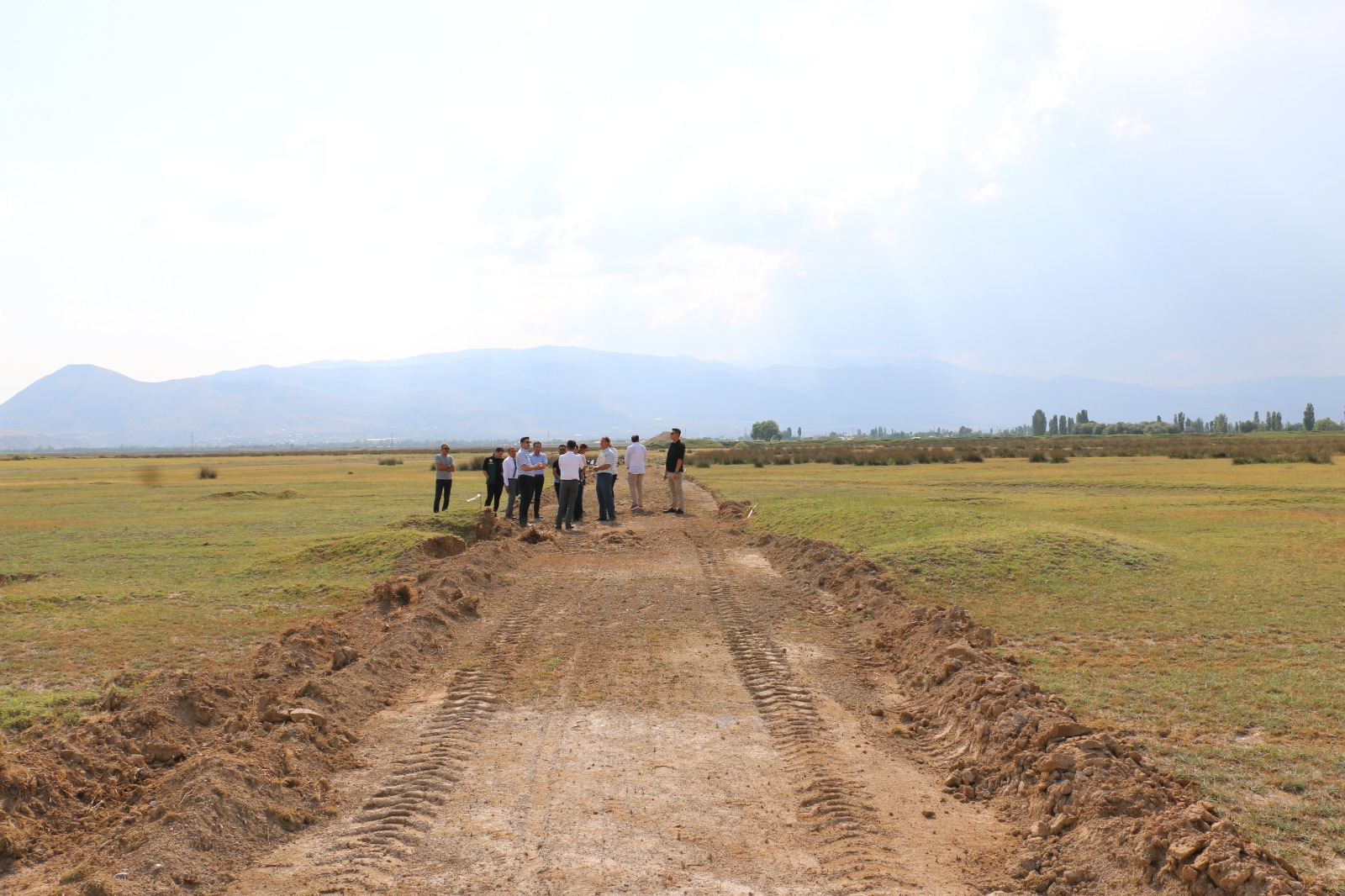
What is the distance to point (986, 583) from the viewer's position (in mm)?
12383

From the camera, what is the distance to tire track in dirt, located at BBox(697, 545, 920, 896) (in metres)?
4.59

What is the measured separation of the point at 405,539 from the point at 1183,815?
1420cm

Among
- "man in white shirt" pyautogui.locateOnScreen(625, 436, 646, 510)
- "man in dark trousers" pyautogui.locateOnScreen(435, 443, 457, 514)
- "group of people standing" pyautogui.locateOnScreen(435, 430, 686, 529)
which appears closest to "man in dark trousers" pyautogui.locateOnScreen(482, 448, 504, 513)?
"group of people standing" pyautogui.locateOnScreen(435, 430, 686, 529)

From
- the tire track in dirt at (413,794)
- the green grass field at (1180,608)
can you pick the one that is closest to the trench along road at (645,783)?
the tire track in dirt at (413,794)

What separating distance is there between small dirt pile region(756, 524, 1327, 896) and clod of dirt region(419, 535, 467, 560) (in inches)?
390

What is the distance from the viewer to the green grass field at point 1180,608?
18.6 ft

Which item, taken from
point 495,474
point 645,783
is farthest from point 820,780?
point 495,474

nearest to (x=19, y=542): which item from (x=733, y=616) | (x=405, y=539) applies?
(x=405, y=539)

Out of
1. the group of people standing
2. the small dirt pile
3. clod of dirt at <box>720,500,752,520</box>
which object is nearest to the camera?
the small dirt pile

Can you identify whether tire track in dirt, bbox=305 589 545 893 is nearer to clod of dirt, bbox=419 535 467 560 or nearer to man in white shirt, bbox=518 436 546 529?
clod of dirt, bbox=419 535 467 560

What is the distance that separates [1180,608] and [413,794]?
30.8 feet

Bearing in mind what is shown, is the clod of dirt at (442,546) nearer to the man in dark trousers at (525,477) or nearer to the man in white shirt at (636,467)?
the man in dark trousers at (525,477)

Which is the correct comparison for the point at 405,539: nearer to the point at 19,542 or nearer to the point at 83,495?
the point at 19,542

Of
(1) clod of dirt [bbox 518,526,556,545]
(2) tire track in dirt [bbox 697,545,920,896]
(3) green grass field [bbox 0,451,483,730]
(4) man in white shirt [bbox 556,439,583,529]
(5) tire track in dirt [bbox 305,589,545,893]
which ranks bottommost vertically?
(3) green grass field [bbox 0,451,483,730]
